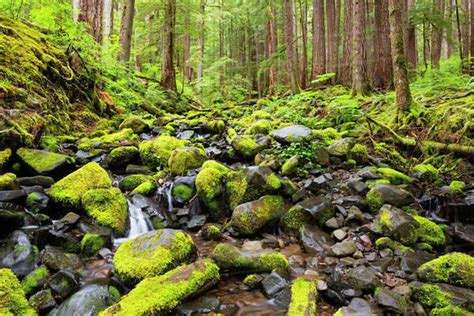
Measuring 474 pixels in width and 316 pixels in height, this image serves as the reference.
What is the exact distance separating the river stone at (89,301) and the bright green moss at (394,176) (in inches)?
193

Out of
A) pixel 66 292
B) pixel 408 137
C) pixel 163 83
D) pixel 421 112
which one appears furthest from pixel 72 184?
pixel 163 83

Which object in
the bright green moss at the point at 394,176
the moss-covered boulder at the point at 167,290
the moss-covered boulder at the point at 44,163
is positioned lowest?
the moss-covered boulder at the point at 167,290

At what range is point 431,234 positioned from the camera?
422cm

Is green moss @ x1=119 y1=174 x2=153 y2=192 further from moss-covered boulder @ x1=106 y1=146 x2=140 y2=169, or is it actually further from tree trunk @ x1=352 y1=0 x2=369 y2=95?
tree trunk @ x1=352 y1=0 x2=369 y2=95

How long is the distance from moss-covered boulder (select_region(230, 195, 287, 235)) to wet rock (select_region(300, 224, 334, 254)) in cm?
59

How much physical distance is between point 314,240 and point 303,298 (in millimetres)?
1450

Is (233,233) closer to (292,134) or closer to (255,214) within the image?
(255,214)

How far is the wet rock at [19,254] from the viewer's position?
11.2 feet

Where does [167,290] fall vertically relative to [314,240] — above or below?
below

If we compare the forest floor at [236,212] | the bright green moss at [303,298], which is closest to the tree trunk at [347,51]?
the forest floor at [236,212]

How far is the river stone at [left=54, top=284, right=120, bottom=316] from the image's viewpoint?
2938 millimetres

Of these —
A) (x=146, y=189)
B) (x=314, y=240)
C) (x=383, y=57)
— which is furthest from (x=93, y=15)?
(x=314, y=240)

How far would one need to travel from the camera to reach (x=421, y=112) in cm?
706

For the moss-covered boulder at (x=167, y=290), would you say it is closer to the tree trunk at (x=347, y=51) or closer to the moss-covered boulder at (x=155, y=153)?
the moss-covered boulder at (x=155, y=153)
